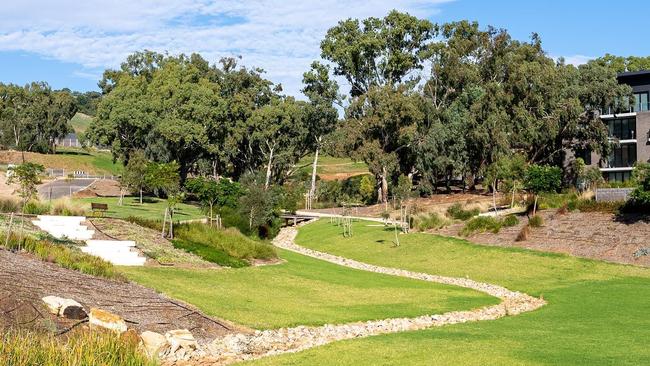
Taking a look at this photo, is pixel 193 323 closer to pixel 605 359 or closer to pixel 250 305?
pixel 250 305

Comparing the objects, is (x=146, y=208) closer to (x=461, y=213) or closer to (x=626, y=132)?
(x=461, y=213)

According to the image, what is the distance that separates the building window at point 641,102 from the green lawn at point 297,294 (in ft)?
178

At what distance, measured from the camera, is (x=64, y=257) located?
26859 mm

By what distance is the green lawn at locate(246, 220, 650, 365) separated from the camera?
57.6 feet

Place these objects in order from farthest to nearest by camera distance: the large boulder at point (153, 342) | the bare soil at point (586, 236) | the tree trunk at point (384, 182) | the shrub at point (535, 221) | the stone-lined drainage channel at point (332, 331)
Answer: the tree trunk at point (384, 182)
the shrub at point (535, 221)
the bare soil at point (586, 236)
the stone-lined drainage channel at point (332, 331)
the large boulder at point (153, 342)

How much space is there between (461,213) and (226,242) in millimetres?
24087

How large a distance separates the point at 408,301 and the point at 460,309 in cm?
222

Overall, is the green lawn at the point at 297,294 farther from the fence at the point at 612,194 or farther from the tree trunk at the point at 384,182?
the tree trunk at the point at 384,182

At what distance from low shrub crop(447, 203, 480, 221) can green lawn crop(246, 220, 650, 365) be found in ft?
27.9

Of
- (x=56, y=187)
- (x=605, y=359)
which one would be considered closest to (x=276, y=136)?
(x=56, y=187)

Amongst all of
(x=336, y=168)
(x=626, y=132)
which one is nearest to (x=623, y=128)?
(x=626, y=132)

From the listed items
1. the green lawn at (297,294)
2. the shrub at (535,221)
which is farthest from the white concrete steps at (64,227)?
the shrub at (535,221)

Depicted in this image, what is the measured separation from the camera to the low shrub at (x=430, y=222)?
5737cm

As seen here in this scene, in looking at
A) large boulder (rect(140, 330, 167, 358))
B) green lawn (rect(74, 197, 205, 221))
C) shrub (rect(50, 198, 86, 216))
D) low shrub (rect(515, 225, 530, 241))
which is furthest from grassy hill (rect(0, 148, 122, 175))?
large boulder (rect(140, 330, 167, 358))
